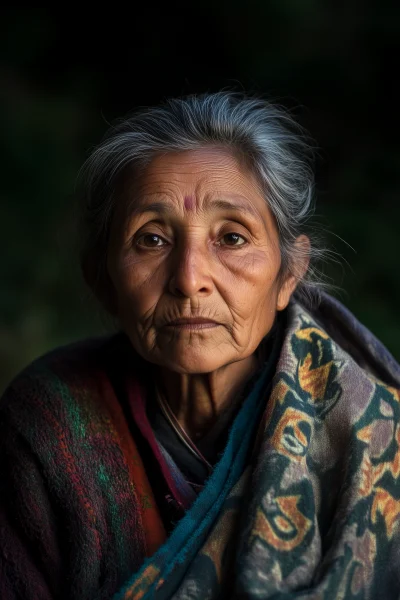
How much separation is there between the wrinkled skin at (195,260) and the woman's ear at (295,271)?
0.31 ft

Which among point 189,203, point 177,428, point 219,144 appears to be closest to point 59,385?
point 177,428

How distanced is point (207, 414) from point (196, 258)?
51 centimetres

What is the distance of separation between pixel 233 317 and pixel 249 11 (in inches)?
91.2

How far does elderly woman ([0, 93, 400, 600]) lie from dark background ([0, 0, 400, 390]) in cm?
143

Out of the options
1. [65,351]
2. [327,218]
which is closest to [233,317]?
[65,351]

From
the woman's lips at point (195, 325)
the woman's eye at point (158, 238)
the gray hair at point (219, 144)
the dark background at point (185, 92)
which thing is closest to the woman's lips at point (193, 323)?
the woman's lips at point (195, 325)

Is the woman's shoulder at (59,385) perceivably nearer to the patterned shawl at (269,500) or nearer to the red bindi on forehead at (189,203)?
the patterned shawl at (269,500)

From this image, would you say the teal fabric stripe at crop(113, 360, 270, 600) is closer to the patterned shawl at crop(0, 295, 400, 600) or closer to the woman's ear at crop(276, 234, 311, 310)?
the patterned shawl at crop(0, 295, 400, 600)

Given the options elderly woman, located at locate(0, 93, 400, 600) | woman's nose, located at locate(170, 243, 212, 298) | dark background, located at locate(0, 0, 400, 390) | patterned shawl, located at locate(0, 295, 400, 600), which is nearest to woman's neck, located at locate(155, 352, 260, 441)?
elderly woman, located at locate(0, 93, 400, 600)

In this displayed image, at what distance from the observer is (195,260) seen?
6.10 feet

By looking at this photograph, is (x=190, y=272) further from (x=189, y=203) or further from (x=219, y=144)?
(x=219, y=144)

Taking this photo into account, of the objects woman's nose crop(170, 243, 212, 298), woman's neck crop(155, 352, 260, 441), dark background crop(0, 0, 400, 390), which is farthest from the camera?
dark background crop(0, 0, 400, 390)

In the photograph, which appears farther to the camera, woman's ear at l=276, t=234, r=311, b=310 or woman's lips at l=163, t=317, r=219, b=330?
woman's ear at l=276, t=234, r=311, b=310

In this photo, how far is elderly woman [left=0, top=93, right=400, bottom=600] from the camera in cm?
171
